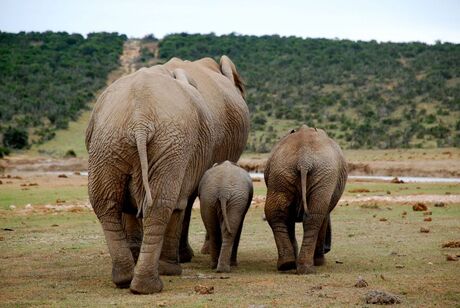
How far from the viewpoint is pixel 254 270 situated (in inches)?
447

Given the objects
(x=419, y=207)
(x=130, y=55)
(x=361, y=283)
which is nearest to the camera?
(x=361, y=283)

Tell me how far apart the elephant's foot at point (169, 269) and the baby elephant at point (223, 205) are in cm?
62

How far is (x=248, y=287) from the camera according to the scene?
930cm

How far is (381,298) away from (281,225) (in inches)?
131

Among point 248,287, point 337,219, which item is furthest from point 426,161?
point 248,287

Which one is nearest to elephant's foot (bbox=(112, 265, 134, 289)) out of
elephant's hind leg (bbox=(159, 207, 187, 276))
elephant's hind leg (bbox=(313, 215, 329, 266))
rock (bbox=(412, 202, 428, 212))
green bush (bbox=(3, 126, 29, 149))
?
elephant's hind leg (bbox=(159, 207, 187, 276))

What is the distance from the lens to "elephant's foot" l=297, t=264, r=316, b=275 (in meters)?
10.8

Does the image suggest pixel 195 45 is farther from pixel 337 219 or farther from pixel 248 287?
pixel 248 287

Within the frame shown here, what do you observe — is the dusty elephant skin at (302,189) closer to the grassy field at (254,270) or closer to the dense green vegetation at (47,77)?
the grassy field at (254,270)

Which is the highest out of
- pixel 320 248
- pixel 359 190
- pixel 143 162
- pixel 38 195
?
pixel 143 162

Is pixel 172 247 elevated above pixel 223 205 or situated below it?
Answer: below

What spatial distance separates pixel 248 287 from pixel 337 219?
9.20 metres

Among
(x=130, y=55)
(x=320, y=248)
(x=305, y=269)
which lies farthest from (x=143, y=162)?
(x=130, y=55)

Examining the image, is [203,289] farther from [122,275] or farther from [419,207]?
[419,207]
